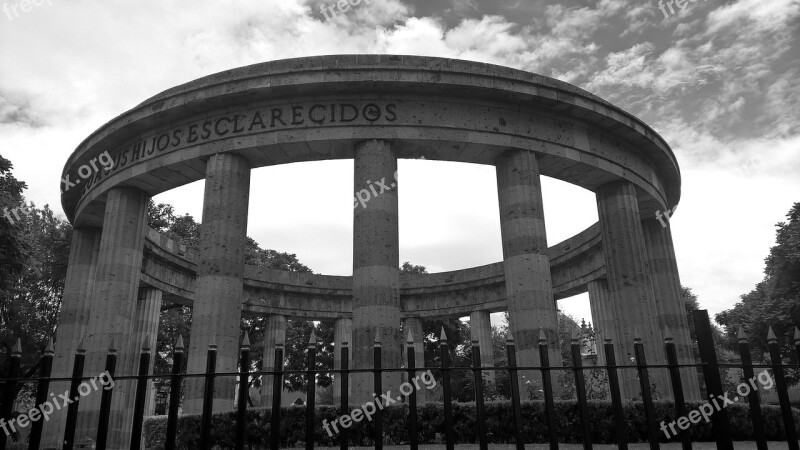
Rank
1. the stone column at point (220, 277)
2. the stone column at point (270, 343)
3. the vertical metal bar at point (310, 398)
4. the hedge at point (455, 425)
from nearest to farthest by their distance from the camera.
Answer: the vertical metal bar at point (310, 398) < the hedge at point (455, 425) < the stone column at point (220, 277) < the stone column at point (270, 343)

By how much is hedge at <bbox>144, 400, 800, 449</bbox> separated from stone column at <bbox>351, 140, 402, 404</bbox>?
1.36 metres

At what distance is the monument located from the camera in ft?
58.5

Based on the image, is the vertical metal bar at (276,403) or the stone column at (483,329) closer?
the vertical metal bar at (276,403)

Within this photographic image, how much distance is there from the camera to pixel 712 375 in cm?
774

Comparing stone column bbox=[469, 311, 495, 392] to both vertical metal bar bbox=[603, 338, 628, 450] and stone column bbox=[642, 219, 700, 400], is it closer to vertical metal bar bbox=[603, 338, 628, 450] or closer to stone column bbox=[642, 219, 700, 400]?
stone column bbox=[642, 219, 700, 400]

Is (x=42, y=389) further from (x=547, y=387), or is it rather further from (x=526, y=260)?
(x=526, y=260)

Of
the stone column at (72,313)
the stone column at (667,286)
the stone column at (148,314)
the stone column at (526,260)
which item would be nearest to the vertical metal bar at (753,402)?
the stone column at (526,260)

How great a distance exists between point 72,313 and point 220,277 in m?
10.1

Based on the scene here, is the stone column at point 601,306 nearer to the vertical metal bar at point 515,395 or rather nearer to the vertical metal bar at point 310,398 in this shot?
the vertical metal bar at point 515,395

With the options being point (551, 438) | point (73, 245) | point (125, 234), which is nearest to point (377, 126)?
point (125, 234)

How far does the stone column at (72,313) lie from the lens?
21.6 metres

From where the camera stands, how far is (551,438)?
287 inches

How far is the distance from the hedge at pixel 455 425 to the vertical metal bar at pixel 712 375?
25.2ft

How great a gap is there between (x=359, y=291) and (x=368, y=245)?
1437mm
